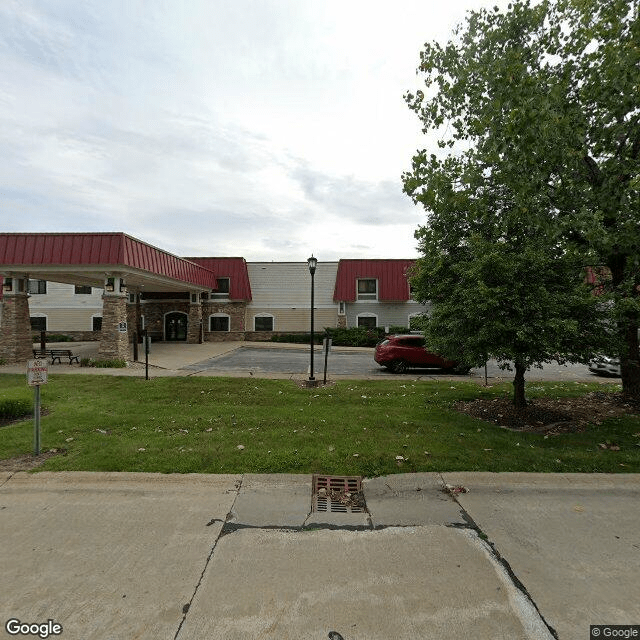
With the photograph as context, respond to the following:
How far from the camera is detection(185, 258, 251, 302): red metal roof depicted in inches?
1180

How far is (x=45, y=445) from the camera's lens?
5.79m

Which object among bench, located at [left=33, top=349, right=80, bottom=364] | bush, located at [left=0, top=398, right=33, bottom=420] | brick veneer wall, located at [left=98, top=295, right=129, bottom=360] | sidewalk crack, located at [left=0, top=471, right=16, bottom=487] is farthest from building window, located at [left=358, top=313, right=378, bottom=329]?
sidewalk crack, located at [left=0, top=471, right=16, bottom=487]

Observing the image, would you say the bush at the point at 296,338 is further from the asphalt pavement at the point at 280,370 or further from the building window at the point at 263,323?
the asphalt pavement at the point at 280,370

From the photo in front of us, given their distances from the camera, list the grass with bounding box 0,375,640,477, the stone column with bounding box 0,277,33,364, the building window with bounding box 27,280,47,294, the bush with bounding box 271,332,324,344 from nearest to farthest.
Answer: the grass with bounding box 0,375,640,477 → the stone column with bounding box 0,277,33,364 → the bush with bounding box 271,332,324,344 → the building window with bounding box 27,280,47,294

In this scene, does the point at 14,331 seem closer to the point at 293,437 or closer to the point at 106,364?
the point at 106,364

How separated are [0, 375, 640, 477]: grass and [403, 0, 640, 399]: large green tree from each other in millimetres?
1755

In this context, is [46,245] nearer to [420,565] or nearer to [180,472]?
[180,472]

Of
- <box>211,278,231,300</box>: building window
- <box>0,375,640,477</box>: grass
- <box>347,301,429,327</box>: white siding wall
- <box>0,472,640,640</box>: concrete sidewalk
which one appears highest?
<box>211,278,231,300</box>: building window

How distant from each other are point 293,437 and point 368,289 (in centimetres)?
2505

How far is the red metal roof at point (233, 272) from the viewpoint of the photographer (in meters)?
30.0

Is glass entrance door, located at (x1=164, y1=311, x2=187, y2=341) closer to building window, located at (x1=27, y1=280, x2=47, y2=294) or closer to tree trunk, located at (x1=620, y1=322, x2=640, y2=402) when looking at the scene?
building window, located at (x1=27, y1=280, x2=47, y2=294)

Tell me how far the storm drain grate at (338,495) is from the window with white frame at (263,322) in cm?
2647

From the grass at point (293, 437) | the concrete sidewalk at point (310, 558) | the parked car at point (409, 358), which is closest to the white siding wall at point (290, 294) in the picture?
the parked car at point (409, 358)
